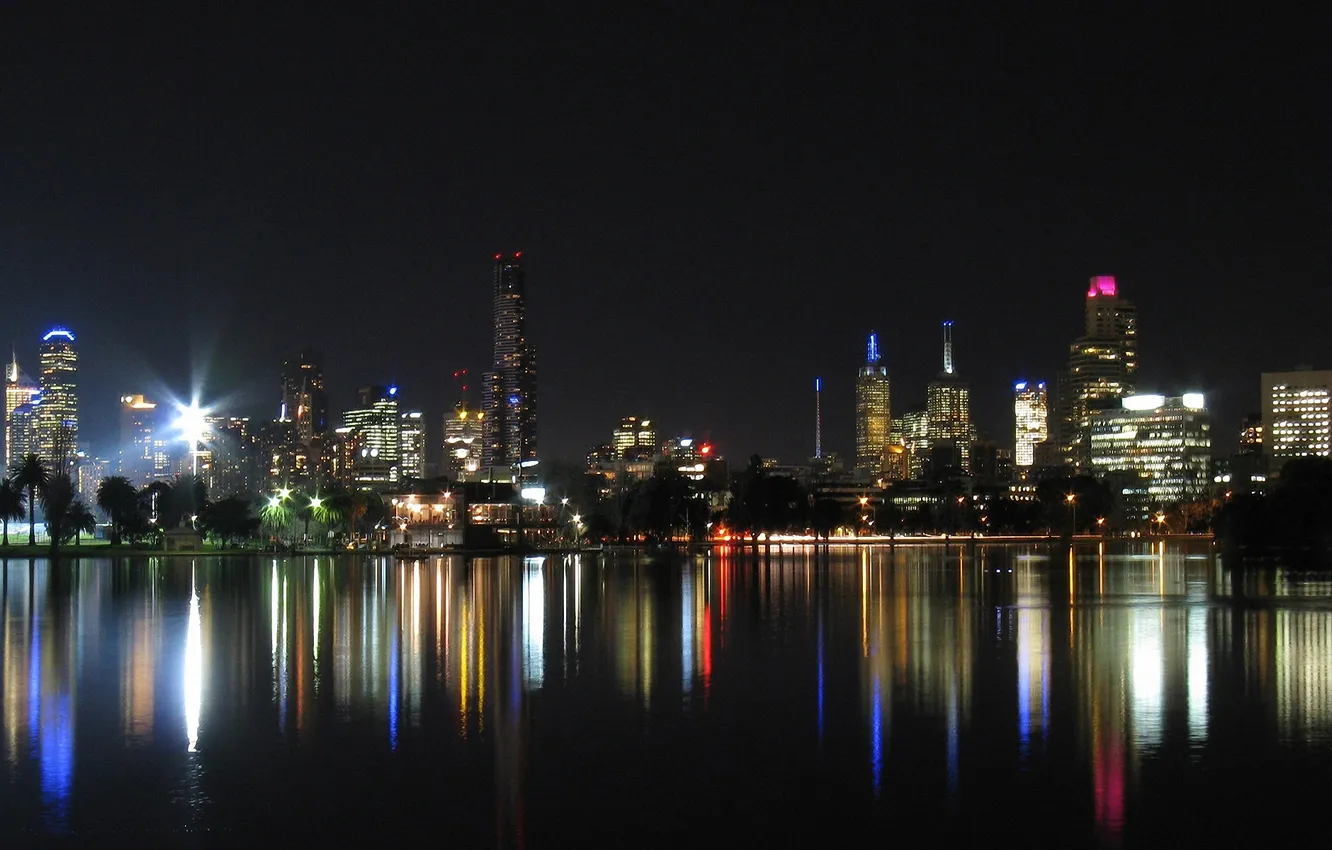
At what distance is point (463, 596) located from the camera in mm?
55906

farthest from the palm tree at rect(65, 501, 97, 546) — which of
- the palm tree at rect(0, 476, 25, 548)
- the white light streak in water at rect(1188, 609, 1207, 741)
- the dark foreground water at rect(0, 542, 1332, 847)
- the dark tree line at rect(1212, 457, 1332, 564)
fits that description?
the white light streak in water at rect(1188, 609, 1207, 741)

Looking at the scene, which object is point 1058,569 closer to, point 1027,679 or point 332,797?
point 1027,679

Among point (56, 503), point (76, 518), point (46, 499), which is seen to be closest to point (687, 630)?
point (56, 503)

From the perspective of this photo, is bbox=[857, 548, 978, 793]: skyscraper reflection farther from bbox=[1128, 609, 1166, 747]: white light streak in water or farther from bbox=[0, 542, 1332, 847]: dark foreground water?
bbox=[1128, 609, 1166, 747]: white light streak in water

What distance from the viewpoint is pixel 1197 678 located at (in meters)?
29.0

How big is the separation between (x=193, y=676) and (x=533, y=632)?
1137cm

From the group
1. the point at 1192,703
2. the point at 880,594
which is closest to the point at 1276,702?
the point at 1192,703

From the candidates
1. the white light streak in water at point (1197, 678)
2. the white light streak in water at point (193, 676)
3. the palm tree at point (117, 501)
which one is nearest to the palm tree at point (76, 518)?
the palm tree at point (117, 501)

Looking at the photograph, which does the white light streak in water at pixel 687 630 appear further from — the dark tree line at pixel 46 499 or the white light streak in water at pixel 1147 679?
the dark tree line at pixel 46 499

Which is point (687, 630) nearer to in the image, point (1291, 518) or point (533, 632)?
point (533, 632)

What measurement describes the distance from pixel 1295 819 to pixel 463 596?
4152 centimetres

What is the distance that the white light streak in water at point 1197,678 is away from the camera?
76.8 feet

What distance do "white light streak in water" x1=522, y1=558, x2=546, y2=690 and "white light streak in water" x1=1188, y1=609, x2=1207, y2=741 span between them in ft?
38.9

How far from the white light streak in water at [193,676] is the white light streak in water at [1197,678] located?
610 inches
